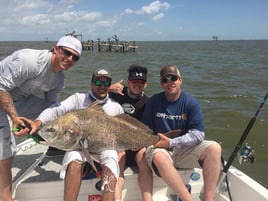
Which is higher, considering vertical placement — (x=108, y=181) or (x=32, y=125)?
(x=32, y=125)

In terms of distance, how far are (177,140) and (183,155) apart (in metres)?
0.30

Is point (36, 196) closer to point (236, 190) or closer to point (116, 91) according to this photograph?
point (116, 91)

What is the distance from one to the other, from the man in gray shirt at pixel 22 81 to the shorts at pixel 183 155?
56.0 inches

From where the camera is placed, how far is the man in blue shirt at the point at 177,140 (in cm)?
382

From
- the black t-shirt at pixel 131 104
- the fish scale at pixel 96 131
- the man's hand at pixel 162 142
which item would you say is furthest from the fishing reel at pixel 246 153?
the black t-shirt at pixel 131 104

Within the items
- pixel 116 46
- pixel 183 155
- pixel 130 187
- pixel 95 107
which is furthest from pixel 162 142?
pixel 116 46

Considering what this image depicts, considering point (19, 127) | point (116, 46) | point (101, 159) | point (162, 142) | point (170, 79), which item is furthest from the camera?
point (116, 46)

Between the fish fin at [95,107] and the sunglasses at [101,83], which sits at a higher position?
the sunglasses at [101,83]

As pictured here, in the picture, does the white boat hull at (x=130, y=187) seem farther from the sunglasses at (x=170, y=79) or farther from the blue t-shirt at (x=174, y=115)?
the sunglasses at (x=170, y=79)

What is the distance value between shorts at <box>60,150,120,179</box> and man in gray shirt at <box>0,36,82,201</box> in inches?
21.0

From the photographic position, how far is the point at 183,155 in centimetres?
418

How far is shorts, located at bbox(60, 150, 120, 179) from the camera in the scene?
11.7 ft

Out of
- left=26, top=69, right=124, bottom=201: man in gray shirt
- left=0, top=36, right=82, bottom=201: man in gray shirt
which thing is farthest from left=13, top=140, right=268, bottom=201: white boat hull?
left=26, top=69, right=124, bottom=201: man in gray shirt

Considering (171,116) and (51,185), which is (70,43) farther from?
(51,185)
